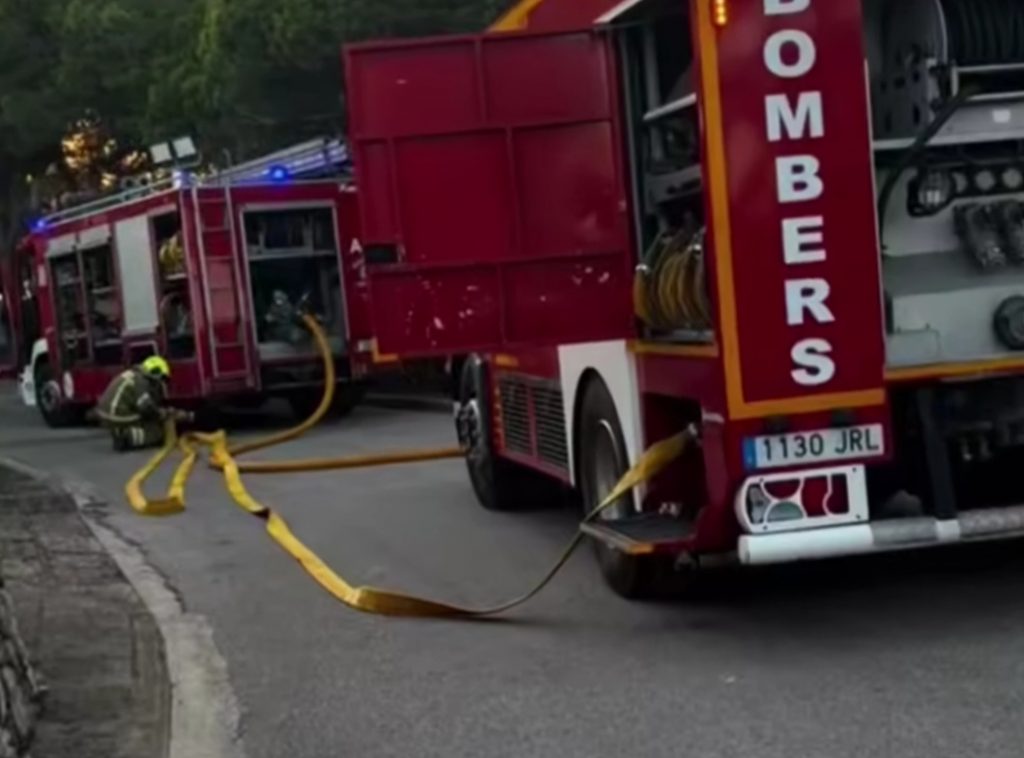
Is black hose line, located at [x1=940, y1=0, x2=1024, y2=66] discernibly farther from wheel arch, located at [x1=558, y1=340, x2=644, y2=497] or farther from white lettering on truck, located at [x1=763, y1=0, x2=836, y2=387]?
wheel arch, located at [x1=558, y1=340, x2=644, y2=497]

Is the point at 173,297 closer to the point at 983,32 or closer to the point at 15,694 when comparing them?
the point at 983,32

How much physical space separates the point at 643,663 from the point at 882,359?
1.54 m

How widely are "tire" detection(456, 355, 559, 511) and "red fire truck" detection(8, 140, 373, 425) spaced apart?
670 cm

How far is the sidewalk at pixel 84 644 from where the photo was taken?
6.86m

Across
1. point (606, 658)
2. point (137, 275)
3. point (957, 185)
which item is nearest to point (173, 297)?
point (137, 275)

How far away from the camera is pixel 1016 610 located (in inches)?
315

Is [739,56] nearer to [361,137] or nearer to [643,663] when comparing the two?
[361,137]

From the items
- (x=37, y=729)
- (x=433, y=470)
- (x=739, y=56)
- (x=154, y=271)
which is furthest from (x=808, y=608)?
(x=154, y=271)

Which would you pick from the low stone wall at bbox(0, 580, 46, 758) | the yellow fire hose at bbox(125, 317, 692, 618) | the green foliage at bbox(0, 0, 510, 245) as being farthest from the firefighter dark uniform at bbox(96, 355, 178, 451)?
the low stone wall at bbox(0, 580, 46, 758)

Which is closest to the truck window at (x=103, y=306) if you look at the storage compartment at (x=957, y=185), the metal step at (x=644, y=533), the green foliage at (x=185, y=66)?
the green foliage at (x=185, y=66)

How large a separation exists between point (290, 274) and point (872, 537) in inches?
562

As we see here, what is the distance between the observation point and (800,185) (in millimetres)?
7211

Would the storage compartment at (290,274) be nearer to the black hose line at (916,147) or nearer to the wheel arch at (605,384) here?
the wheel arch at (605,384)

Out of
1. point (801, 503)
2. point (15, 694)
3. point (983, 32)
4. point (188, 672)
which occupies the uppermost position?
point (983, 32)
